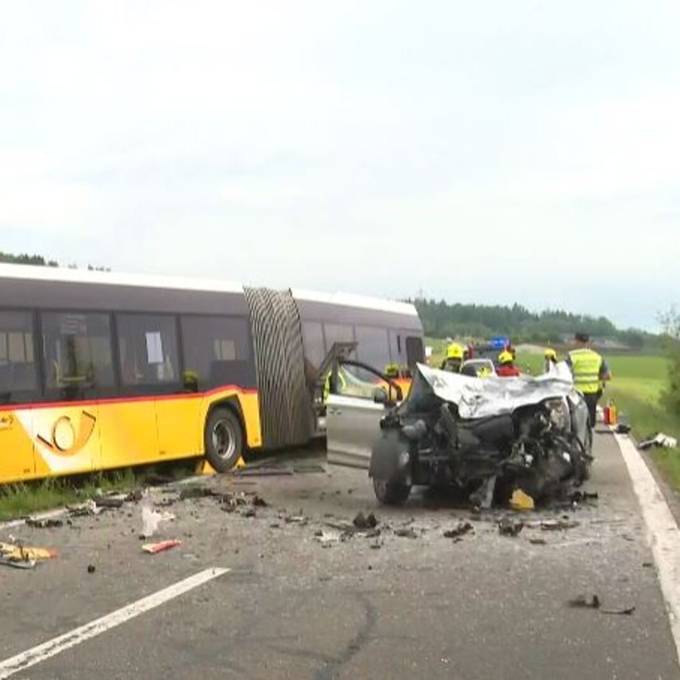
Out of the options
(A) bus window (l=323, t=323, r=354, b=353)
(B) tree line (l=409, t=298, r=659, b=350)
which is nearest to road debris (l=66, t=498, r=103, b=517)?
(A) bus window (l=323, t=323, r=354, b=353)

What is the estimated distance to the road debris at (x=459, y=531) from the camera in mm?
7961

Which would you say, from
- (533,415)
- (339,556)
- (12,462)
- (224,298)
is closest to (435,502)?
(533,415)

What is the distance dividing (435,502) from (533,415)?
1303mm

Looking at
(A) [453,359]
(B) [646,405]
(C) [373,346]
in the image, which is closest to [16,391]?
(A) [453,359]

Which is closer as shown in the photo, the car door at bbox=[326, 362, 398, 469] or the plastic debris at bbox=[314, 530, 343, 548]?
the plastic debris at bbox=[314, 530, 343, 548]

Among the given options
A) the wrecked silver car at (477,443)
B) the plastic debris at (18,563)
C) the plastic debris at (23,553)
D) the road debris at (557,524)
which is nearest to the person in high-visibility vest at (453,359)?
the wrecked silver car at (477,443)

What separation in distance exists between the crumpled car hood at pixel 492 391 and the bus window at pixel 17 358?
167 inches

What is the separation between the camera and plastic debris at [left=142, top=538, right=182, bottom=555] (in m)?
7.42

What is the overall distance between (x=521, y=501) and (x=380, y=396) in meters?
2.16

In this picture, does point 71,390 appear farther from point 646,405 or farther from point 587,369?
point 646,405

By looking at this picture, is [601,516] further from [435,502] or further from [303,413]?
[303,413]

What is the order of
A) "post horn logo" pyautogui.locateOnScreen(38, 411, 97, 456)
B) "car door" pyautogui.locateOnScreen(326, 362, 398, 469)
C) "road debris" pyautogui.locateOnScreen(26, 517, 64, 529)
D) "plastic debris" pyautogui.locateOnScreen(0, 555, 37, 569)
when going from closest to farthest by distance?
"plastic debris" pyautogui.locateOnScreen(0, 555, 37, 569)
"road debris" pyautogui.locateOnScreen(26, 517, 64, 529)
"post horn logo" pyautogui.locateOnScreen(38, 411, 97, 456)
"car door" pyautogui.locateOnScreen(326, 362, 398, 469)

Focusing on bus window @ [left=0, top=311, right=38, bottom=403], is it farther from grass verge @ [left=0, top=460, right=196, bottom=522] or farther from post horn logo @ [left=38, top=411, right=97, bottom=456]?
grass verge @ [left=0, top=460, right=196, bottom=522]

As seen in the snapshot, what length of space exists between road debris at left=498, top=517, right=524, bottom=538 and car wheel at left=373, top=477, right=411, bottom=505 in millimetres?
1139
